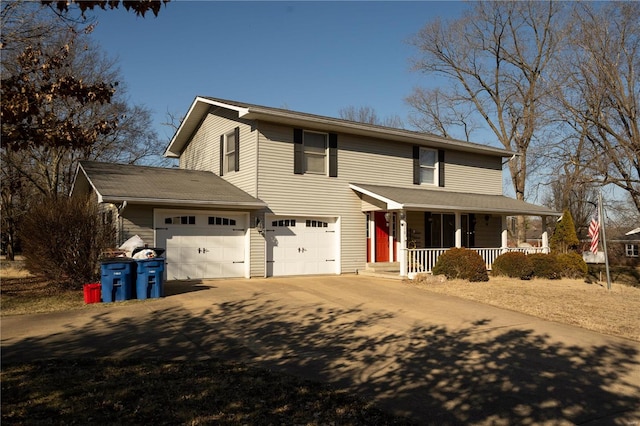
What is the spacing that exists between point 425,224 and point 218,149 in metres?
8.68

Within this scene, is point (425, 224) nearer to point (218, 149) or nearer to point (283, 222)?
point (283, 222)

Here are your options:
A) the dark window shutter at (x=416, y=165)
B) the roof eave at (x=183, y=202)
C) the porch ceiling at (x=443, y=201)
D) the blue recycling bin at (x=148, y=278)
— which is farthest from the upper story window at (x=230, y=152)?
the dark window shutter at (x=416, y=165)

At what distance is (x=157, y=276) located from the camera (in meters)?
11.4

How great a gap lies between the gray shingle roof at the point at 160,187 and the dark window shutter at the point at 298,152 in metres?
1.94

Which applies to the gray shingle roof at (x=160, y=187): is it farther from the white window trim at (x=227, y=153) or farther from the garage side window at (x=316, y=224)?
the garage side window at (x=316, y=224)

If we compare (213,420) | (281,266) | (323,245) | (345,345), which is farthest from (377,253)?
(213,420)

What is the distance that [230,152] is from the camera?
17.8m

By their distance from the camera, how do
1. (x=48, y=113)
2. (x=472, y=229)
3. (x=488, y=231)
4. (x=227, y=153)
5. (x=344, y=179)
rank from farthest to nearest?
(x=488, y=231) < (x=472, y=229) < (x=227, y=153) < (x=344, y=179) < (x=48, y=113)

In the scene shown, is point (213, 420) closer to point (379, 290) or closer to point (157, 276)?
point (157, 276)

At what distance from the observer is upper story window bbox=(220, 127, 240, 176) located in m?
16.9

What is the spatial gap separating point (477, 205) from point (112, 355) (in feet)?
49.6

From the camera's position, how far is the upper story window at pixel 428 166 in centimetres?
2027

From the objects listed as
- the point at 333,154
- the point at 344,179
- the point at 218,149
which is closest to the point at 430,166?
the point at 344,179

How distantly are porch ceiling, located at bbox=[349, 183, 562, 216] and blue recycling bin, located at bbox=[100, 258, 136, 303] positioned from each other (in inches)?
323
